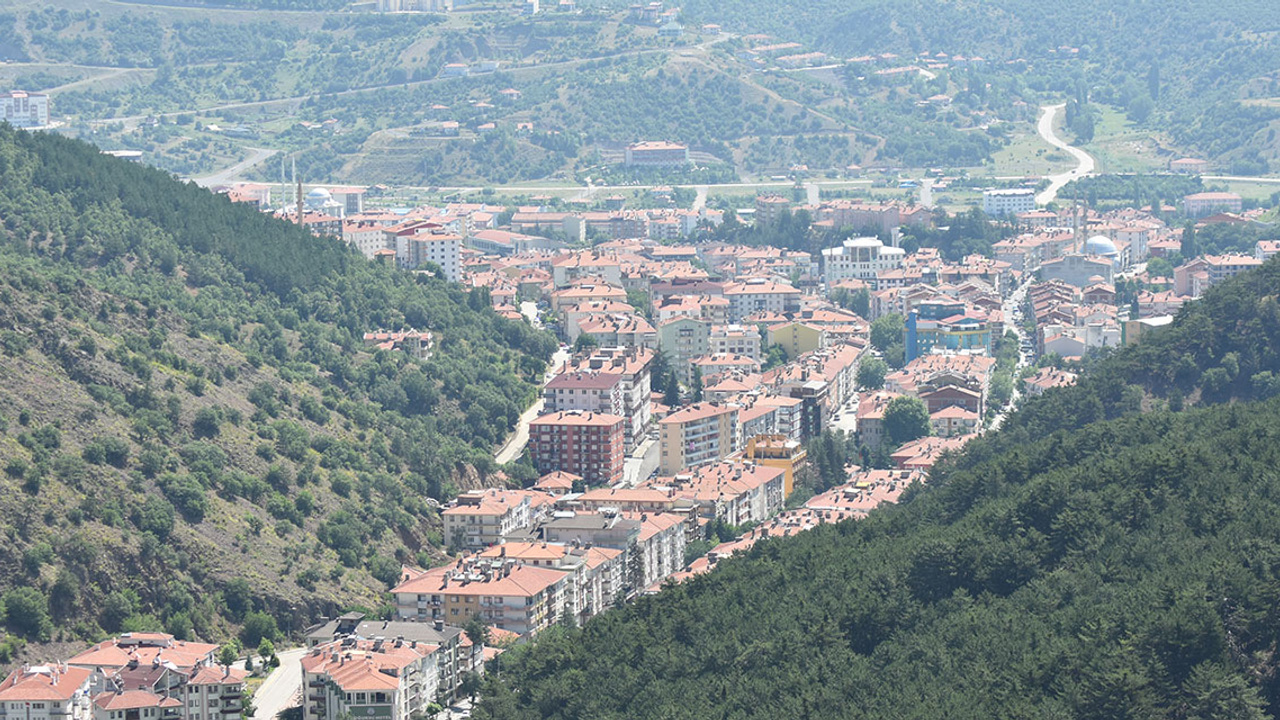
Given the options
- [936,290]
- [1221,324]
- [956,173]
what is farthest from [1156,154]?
[1221,324]

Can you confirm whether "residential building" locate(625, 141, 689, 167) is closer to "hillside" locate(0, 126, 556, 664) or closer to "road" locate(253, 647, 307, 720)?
"hillside" locate(0, 126, 556, 664)

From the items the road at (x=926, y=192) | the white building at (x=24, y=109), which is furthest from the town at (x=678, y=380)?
the white building at (x=24, y=109)

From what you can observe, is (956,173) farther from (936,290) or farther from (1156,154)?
(936,290)

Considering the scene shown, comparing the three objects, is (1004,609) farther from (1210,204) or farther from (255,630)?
(1210,204)

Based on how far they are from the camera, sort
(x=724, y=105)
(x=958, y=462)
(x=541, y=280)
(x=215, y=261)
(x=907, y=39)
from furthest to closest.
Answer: (x=907, y=39) < (x=724, y=105) < (x=541, y=280) < (x=215, y=261) < (x=958, y=462)

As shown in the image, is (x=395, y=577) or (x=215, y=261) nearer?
(x=395, y=577)

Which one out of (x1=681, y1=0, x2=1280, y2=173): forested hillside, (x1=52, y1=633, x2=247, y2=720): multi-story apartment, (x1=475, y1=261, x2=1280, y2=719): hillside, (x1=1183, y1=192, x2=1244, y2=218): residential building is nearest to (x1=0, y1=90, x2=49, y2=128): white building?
(x1=681, y1=0, x2=1280, y2=173): forested hillside

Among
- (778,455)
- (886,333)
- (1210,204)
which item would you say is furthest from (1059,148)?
(778,455)
